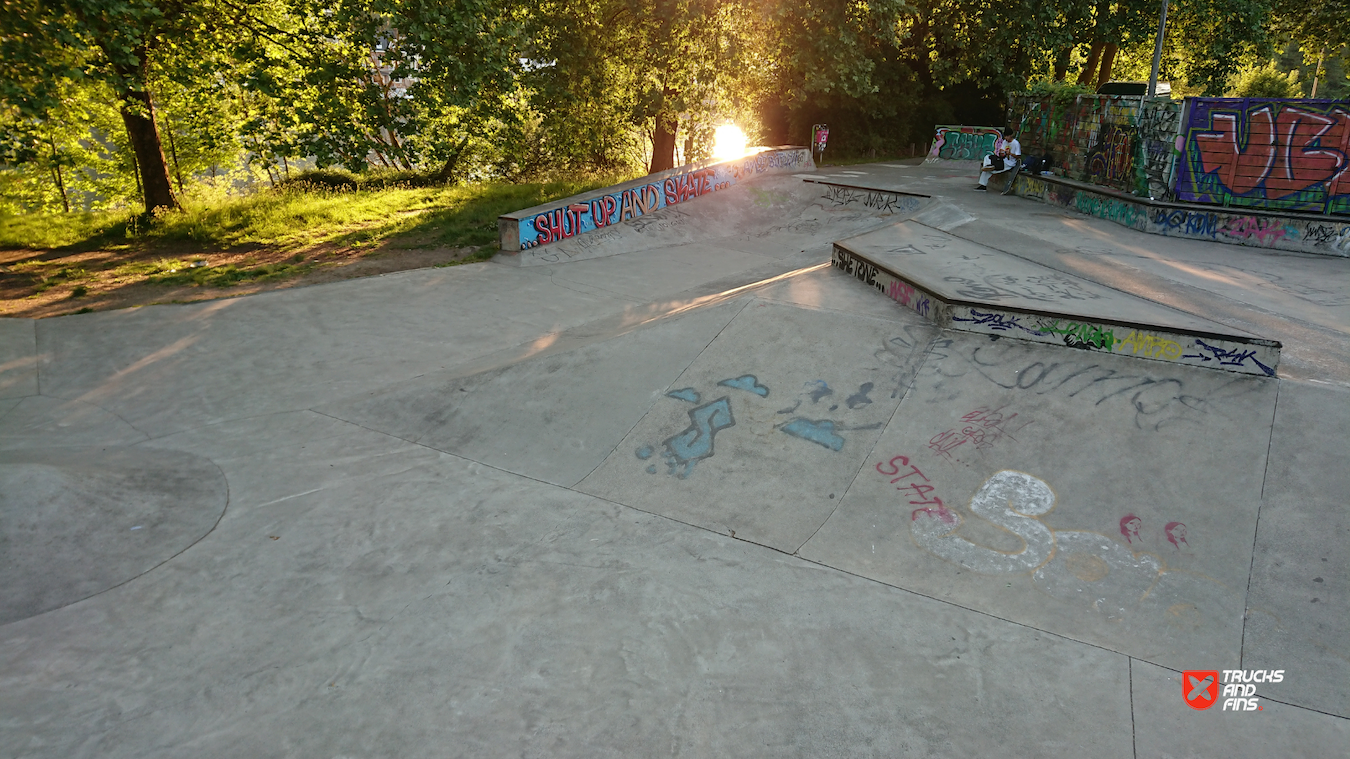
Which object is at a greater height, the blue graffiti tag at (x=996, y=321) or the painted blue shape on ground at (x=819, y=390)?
the blue graffiti tag at (x=996, y=321)

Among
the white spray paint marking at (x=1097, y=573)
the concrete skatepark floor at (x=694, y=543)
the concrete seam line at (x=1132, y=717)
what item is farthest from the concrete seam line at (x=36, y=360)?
the concrete seam line at (x=1132, y=717)

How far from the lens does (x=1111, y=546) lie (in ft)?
19.1

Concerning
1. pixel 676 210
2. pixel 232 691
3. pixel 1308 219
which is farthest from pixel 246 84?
pixel 1308 219

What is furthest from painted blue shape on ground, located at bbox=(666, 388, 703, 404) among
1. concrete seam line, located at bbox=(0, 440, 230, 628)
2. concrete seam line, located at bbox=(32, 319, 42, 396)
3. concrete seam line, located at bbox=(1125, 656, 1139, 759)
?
concrete seam line, located at bbox=(32, 319, 42, 396)

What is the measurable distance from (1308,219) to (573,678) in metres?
15.3

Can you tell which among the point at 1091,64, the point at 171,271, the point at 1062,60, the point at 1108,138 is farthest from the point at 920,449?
the point at 1091,64

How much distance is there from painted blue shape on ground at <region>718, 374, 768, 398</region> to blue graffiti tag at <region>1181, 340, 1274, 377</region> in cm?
420

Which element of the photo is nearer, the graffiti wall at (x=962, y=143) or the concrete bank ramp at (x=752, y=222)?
the concrete bank ramp at (x=752, y=222)

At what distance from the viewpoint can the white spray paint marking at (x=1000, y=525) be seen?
19.2 ft

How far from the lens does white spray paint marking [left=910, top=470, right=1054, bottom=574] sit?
586 centimetres

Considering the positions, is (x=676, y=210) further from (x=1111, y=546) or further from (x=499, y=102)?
(x=1111, y=546)

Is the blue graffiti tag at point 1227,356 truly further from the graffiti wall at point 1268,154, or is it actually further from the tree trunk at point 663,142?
the tree trunk at point 663,142

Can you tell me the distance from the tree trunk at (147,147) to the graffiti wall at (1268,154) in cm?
2203

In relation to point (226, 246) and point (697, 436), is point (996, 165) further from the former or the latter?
point (226, 246)
